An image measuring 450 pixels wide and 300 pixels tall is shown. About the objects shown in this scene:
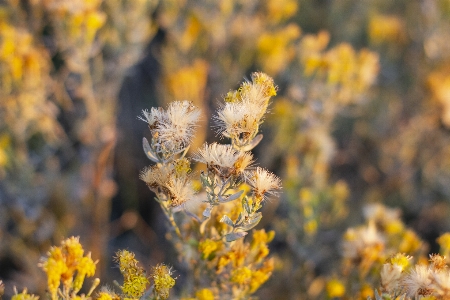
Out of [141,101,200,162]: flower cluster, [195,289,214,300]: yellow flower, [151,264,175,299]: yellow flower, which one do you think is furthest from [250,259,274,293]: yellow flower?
[141,101,200,162]: flower cluster

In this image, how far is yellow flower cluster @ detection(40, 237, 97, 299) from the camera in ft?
4.70

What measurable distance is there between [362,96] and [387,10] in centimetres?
198

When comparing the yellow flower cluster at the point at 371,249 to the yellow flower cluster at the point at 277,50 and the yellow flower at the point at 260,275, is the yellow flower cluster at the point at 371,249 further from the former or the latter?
the yellow flower cluster at the point at 277,50

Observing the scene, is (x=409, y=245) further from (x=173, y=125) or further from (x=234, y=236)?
(x=173, y=125)

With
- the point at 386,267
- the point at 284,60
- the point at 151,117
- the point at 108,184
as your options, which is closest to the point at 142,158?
the point at 108,184

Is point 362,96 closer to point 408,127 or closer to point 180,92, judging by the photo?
point 408,127

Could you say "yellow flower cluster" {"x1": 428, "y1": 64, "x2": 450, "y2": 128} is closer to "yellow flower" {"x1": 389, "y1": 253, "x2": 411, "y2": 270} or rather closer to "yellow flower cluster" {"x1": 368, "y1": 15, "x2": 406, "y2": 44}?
"yellow flower cluster" {"x1": 368, "y1": 15, "x2": 406, "y2": 44}

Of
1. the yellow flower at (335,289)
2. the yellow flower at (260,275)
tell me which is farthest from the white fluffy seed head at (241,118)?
the yellow flower at (335,289)

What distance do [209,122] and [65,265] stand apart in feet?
7.31

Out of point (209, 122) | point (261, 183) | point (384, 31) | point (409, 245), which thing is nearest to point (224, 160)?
point (261, 183)

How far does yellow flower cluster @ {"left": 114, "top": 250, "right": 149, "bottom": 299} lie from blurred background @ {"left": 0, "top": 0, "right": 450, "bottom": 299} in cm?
122

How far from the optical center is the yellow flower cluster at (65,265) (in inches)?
56.4

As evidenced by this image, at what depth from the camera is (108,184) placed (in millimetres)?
3023

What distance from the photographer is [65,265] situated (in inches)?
57.6
